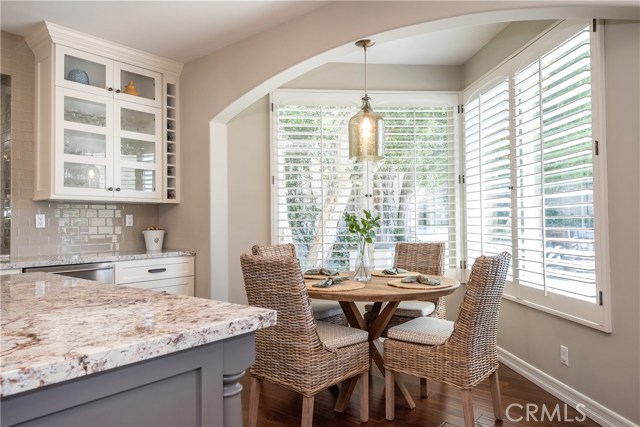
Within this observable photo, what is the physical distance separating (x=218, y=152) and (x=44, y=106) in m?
1.36

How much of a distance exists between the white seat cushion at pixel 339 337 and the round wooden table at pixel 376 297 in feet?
0.58

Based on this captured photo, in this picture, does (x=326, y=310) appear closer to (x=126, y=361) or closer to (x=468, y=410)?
(x=468, y=410)

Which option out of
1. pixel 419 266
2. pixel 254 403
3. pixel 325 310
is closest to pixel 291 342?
pixel 254 403

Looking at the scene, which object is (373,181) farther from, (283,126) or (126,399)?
(126,399)

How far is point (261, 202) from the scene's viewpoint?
13.0ft

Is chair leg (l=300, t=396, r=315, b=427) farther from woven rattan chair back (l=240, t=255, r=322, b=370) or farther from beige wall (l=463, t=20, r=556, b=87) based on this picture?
beige wall (l=463, t=20, r=556, b=87)

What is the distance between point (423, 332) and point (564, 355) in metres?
1.02

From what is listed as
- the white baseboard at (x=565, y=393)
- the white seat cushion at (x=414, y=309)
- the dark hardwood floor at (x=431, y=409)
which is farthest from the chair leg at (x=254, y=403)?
the white baseboard at (x=565, y=393)

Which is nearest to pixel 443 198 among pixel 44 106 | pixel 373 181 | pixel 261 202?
pixel 373 181

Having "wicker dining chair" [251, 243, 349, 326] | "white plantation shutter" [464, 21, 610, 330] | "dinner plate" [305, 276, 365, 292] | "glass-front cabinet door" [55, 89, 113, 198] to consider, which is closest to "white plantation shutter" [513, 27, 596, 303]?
"white plantation shutter" [464, 21, 610, 330]

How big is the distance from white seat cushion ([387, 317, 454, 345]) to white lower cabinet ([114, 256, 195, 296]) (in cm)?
206

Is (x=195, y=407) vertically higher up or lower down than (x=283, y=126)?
lower down

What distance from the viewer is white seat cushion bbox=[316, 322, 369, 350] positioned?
2.24 meters

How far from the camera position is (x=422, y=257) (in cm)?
351
